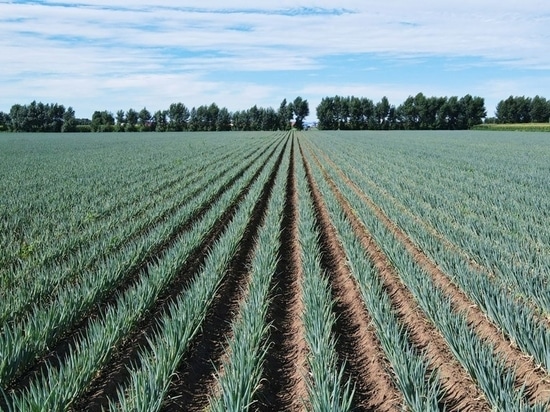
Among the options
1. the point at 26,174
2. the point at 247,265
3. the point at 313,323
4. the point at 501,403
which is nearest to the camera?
the point at 501,403

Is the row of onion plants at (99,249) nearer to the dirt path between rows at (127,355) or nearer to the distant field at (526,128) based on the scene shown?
the dirt path between rows at (127,355)

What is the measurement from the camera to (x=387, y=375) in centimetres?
411

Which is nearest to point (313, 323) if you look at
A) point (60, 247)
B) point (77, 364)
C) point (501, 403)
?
point (501, 403)

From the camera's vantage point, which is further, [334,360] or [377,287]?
[377,287]

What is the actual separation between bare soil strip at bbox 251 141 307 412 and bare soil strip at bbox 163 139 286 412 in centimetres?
45

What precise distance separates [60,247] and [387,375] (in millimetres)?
5686

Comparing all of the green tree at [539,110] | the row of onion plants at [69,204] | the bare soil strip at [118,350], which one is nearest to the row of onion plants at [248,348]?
the bare soil strip at [118,350]

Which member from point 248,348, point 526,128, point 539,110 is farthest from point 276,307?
point 539,110

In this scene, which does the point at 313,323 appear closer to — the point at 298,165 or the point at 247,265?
the point at 247,265

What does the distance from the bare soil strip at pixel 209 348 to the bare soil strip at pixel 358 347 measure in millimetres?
1202

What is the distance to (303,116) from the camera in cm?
12188

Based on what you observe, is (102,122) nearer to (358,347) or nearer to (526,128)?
(526,128)

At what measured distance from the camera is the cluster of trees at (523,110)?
107562 mm

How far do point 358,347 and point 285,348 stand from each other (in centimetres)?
73
